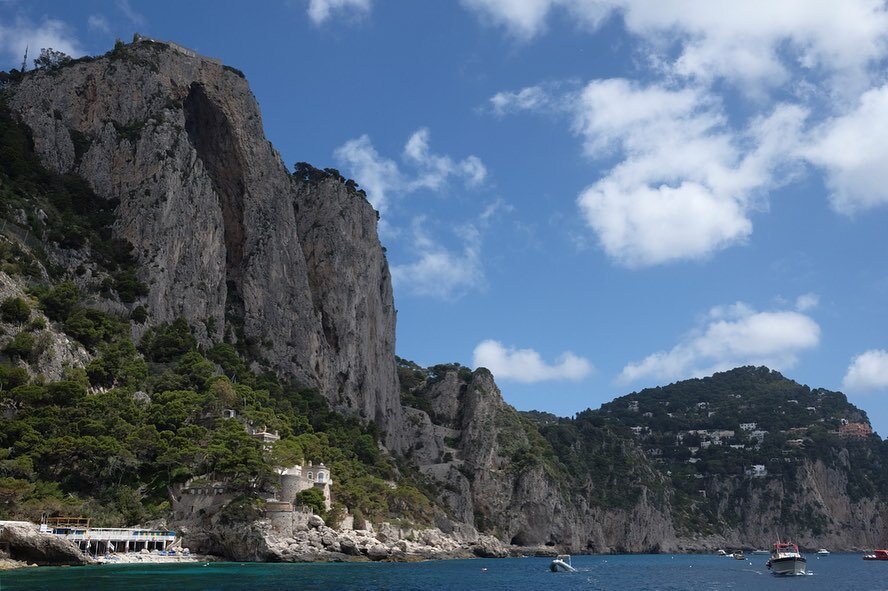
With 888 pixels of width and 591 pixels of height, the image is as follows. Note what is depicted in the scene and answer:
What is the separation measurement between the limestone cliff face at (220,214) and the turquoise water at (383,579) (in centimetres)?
4120

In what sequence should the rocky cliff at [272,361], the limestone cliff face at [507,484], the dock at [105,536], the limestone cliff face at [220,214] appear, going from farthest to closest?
the limestone cliff face at [507,484] → the limestone cliff face at [220,214] → the rocky cliff at [272,361] → the dock at [105,536]

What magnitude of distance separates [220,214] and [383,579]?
210ft

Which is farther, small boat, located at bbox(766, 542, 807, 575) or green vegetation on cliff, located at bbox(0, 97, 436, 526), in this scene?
small boat, located at bbox(766, 542, 807, 575)

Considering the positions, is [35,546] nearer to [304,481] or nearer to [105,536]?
[105,536]

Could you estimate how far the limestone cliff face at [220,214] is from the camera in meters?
92.3

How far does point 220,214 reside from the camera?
331 ft

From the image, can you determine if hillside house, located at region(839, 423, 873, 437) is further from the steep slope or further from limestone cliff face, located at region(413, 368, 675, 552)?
limestone cliff face, located at region(413, 368, 675, 552)

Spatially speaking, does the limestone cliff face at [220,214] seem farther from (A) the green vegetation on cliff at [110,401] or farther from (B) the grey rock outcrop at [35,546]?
(B) the grey rock outcrop at [35,546]

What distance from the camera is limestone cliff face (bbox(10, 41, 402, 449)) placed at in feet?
303

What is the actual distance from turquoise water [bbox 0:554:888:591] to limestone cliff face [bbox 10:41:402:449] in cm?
4120

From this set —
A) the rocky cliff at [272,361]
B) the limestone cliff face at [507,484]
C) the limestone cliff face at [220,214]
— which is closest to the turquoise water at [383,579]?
A: the rocky cliff at [272,361]

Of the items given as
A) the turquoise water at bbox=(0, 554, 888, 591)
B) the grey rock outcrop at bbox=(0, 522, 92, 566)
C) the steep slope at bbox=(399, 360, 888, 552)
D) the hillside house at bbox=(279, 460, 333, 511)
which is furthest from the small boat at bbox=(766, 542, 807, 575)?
the grey rock outcrop at bbox=(0, 522, 92, 566)

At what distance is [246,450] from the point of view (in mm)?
62750

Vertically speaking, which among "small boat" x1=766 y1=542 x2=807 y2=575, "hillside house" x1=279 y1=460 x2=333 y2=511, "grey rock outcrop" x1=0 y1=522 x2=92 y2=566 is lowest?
"small boat" x1=766 y1=542 x2=807 y2=575
